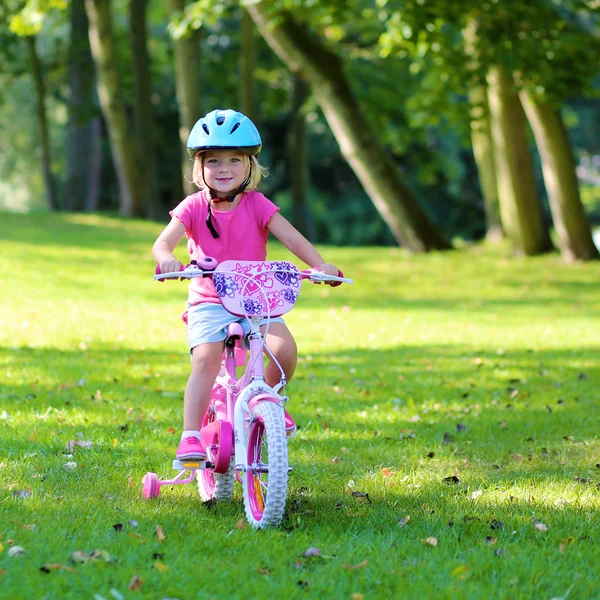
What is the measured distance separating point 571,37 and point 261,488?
13395mm

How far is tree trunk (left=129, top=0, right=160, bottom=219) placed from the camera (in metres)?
26.3

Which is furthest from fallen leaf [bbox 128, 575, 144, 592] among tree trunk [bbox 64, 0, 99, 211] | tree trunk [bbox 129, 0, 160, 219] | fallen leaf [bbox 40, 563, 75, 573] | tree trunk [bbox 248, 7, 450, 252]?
tree trunk [bbox 64, 0, 99, 211]

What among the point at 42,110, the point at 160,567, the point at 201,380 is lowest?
the point at 160,567

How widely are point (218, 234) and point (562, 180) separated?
48.1 feet

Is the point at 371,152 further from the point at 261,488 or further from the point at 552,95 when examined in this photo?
the point at 261,488

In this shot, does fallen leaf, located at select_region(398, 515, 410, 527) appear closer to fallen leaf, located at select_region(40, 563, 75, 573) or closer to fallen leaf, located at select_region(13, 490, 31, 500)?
fallen leaf, located at select_region(40, 563, 75, 573)

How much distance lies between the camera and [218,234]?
5.01m

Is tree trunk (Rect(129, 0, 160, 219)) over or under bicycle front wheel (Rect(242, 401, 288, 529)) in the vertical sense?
over

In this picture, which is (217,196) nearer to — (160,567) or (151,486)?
(151,486)

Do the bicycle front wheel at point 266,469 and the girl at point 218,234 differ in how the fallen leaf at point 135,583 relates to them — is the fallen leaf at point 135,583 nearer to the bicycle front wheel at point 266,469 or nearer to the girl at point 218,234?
the bicycle front wheel at point 266,469

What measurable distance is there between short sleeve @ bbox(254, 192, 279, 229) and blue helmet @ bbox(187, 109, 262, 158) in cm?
27

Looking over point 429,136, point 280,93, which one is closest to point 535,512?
point 280,93

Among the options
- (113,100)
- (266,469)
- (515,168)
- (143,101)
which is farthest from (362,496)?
(143,101)

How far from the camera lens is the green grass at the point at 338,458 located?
13.0ft
